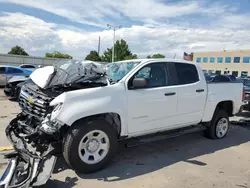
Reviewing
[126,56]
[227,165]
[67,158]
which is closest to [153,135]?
[227,165]

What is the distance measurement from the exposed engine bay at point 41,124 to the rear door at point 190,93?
168cm

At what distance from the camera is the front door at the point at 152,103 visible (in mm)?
4749

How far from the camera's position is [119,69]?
212 inches

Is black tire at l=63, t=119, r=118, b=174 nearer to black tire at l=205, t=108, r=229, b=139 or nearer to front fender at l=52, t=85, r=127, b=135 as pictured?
front fender at l=52, t=85, r=127, b=135

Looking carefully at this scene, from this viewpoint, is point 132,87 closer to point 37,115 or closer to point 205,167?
point 37,115

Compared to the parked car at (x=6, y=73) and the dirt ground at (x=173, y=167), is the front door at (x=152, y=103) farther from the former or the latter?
the parked car at (x=6, y=73)

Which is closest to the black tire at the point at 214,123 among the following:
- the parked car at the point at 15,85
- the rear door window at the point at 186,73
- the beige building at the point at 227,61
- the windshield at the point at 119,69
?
the rear door window at the point at 186,73

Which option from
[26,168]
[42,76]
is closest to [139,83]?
[42,76]

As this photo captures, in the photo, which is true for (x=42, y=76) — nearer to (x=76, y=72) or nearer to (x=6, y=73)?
(x=76, y=72)

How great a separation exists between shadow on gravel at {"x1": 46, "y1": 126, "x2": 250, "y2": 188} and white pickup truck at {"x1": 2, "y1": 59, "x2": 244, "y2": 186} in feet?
0.86

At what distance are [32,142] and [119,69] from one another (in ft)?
Answer: 7.15

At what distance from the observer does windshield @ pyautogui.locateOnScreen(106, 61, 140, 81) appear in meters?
5.03

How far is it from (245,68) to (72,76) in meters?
72.3

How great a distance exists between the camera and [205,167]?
4.84m
